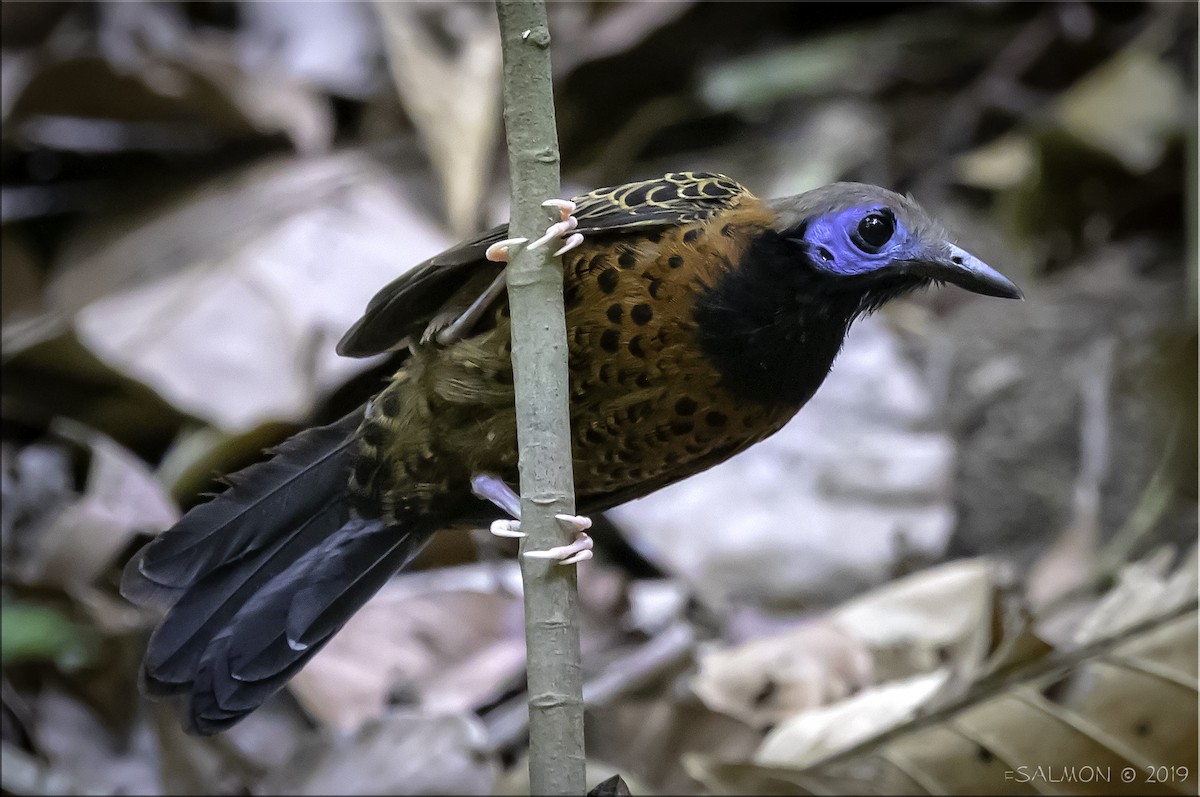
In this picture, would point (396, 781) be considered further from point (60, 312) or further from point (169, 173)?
point (169, 173)

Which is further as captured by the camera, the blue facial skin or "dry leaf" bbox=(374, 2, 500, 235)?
"dry leaf" bbox=(374, 2, 500, 235)

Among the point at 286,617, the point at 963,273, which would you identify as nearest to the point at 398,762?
the point at 286,617

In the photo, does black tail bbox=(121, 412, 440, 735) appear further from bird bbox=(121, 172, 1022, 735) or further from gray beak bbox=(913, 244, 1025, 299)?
gray beak bbox=(913, 244, 1025, 299)

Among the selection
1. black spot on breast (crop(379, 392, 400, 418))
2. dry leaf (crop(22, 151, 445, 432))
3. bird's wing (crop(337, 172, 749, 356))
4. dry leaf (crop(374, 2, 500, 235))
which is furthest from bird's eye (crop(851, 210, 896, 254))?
dry leaf (crop(374, 2, 500, 235))

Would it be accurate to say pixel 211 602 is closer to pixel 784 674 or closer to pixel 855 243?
pixel 855 243

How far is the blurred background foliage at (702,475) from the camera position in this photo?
2777 mm

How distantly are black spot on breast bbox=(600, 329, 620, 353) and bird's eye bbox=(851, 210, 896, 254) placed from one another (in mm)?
401

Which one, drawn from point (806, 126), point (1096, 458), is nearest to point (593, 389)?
point (1096, 458)

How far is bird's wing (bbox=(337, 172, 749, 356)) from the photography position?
2.11m

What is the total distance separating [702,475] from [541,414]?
7.47 feet

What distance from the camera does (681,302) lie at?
2.06 meters

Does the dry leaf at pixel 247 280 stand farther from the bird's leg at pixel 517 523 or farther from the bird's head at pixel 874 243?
the bird's head at pixel 874 243

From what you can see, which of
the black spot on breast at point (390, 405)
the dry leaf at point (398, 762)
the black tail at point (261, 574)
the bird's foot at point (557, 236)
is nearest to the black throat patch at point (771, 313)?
the bird's foot at point (557, 236)

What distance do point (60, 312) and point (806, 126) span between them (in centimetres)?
305
